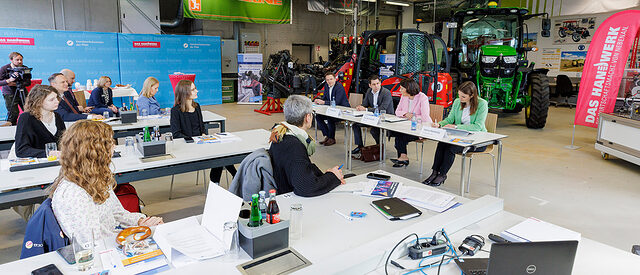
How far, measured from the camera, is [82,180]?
1743 millimetres

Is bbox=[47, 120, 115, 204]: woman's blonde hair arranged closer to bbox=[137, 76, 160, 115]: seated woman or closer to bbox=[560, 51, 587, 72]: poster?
bbox=[137, 76, 160, 115]: seated woman

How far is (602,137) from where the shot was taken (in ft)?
18.8

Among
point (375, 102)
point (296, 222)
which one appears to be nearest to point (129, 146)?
point (296, 222)

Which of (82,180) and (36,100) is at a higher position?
(36,100)

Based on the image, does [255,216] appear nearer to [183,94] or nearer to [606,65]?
[183,94]

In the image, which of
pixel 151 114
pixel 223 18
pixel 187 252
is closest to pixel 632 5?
pixel 223 18

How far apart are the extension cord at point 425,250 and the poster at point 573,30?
12.0 meters

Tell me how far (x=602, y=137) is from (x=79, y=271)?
659cm

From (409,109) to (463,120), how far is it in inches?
37.8

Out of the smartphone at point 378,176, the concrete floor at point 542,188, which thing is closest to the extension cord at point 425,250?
the smartphone at point 378,176

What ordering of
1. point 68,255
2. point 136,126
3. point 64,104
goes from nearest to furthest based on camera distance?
point 68,255
point 136,126
point 64,104

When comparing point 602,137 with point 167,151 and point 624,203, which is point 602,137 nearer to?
point 624,203

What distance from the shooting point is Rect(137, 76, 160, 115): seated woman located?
16.5 ft

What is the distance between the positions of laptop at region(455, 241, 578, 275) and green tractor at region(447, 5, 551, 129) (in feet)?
Answer: 22.4
